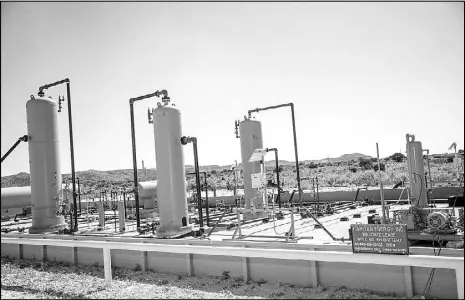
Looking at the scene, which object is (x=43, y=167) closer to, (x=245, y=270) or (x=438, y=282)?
(x=245, y=270)

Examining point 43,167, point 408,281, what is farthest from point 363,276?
point 43,167

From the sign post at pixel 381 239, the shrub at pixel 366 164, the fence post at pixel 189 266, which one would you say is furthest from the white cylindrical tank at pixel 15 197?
the shrub at pixel 366 164

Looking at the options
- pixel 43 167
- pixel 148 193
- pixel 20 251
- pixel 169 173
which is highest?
pixel 43 167

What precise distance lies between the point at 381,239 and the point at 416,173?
4617 millimetres

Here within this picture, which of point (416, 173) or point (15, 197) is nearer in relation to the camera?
point (416, 173)

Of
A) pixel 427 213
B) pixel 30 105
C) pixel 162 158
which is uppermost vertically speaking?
pixel 30 105

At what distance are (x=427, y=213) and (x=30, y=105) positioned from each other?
12132 millimetres

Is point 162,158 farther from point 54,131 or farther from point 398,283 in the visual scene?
point 398,283

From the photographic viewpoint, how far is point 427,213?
8672mm

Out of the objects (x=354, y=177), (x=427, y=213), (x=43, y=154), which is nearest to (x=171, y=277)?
(x=427, y=213)

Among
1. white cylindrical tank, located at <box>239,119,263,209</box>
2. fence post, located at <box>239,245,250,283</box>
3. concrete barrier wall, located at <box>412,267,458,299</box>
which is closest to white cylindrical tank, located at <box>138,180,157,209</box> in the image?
white cylindrical tank, located at <box>239,119,263,209</box>

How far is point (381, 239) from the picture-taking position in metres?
5.55

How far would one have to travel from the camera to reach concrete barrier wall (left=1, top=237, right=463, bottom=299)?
5.83m

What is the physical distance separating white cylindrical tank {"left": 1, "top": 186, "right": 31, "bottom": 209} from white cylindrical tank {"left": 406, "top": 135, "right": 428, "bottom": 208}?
18292 mm
